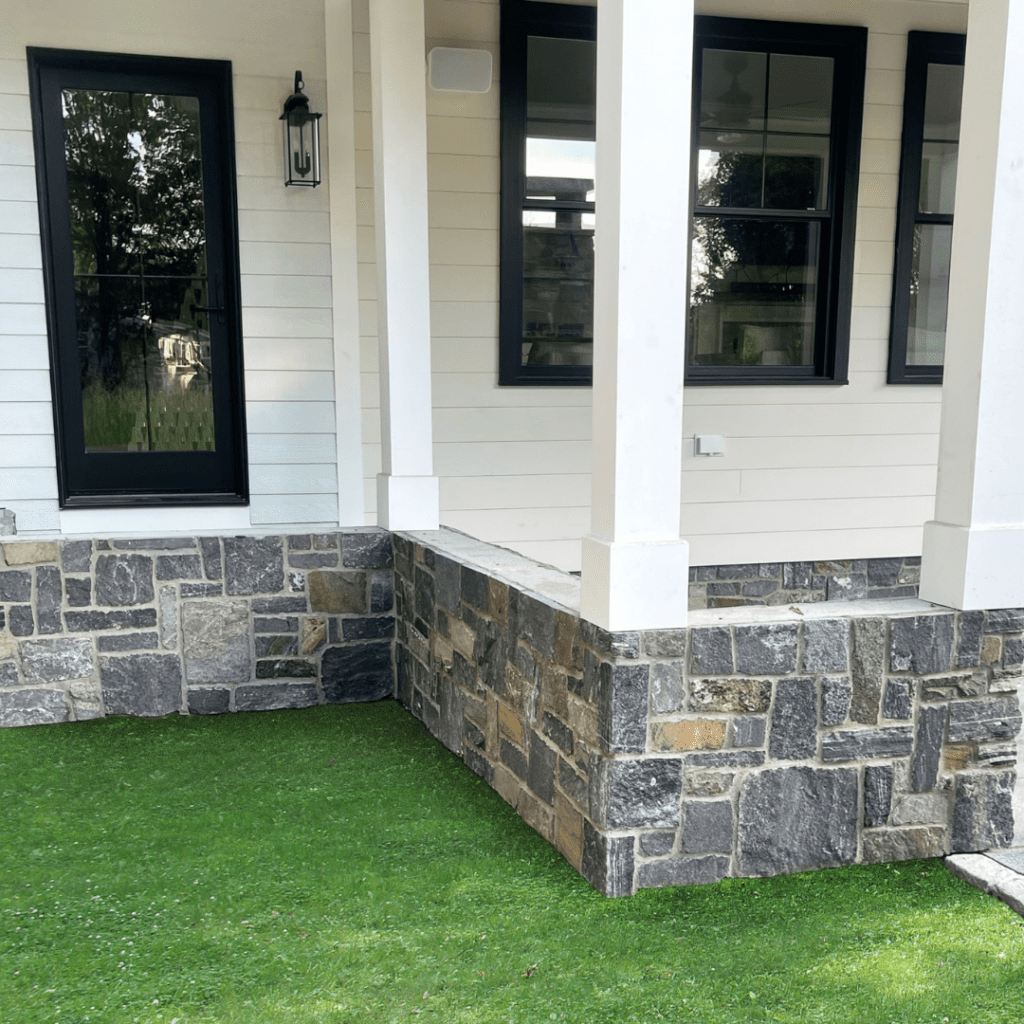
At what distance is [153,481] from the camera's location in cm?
427

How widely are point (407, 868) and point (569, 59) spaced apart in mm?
3533

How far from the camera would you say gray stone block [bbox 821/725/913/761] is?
2631 millimetres

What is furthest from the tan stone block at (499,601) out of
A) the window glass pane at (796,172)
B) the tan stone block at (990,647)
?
the window glass pane at (796,172)

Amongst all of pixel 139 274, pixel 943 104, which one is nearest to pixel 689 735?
pixel 139 274

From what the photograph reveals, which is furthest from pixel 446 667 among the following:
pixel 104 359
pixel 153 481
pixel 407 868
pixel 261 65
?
pixel 261 65

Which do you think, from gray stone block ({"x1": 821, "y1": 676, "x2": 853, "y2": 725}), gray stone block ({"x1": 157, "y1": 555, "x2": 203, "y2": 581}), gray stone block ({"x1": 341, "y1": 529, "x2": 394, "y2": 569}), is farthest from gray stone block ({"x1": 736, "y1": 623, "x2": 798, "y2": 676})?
gray stone block ({"x1": 157, "y1": 555, "x2": 203, "y2": 581})

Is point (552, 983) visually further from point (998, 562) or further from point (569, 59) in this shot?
point (569, 59)

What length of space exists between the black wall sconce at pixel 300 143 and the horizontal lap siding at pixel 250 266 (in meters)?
0.08

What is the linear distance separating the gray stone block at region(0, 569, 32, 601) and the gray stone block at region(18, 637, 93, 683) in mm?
186

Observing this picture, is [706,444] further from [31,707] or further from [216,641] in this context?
[31,707]

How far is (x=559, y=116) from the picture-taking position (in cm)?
452

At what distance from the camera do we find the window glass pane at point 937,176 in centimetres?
493

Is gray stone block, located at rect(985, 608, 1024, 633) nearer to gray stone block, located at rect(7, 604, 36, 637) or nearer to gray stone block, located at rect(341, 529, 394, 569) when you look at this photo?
gray stone block, located at rect(341, 529, 394, 569)

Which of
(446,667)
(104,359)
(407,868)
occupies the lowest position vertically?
(407,868)
